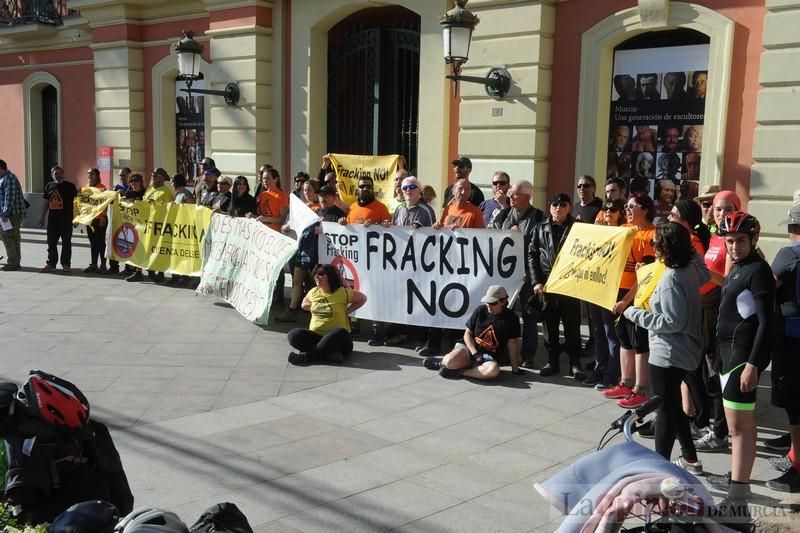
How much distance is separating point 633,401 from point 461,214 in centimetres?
288

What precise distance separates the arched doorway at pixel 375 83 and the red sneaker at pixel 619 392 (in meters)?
7.93

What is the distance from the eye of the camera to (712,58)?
988 cm

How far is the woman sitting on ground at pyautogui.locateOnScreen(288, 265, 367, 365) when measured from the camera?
8117 mm

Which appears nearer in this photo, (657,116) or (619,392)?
(619,392)

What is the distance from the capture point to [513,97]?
11.5 m

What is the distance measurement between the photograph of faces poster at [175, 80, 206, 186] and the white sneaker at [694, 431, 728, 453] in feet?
45.2

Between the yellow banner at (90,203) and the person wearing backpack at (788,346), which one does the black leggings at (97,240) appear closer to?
the yellow banner at (90,203)

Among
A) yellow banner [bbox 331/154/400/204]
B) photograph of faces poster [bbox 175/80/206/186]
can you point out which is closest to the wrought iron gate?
photograph of faces poster [bbox 175/80/206/186]

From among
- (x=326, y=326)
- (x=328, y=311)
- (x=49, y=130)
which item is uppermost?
(x=49, y=130)

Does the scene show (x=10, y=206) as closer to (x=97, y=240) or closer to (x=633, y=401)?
(x=97, y=240)

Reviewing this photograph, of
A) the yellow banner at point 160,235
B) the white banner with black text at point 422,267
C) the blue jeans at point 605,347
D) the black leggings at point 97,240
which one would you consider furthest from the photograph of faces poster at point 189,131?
the blue jeans at point 605,347

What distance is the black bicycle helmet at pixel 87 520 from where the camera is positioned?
2.37m

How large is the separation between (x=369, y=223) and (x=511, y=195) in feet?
5.66

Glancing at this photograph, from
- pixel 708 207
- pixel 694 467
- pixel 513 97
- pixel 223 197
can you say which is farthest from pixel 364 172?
pixel 694 467
